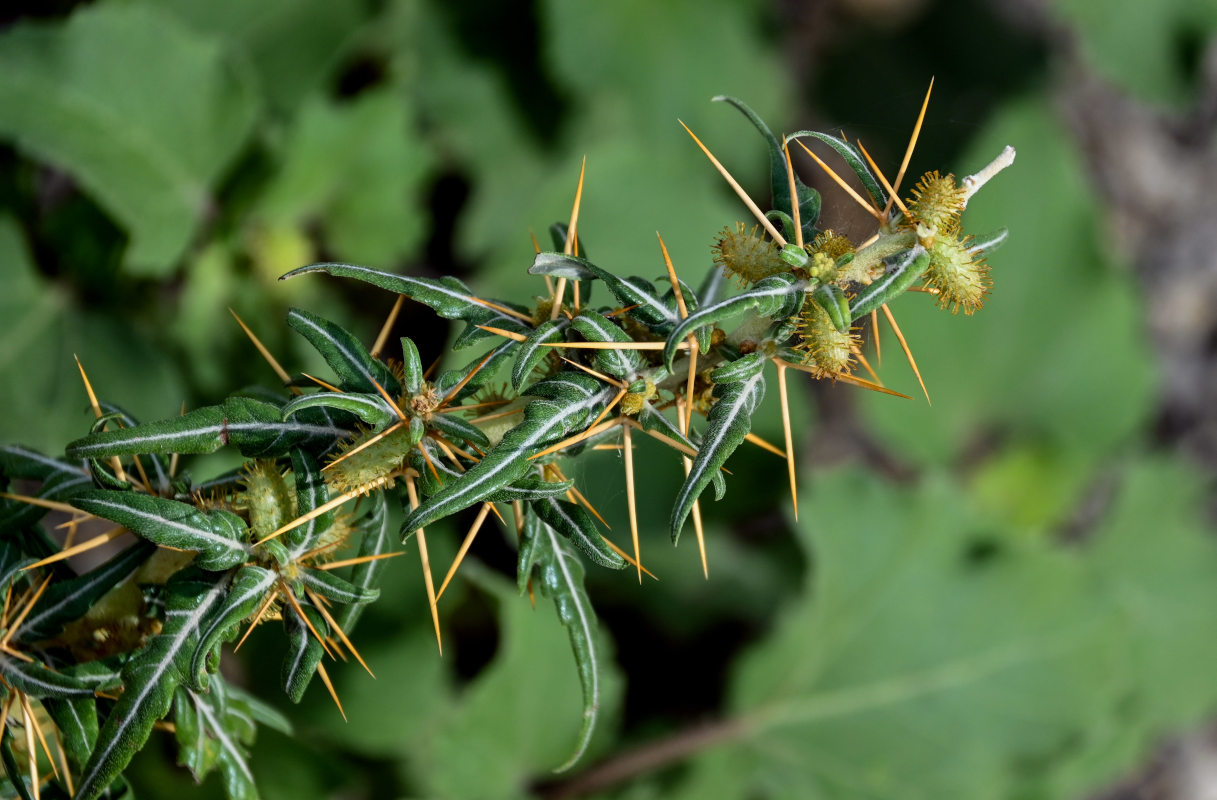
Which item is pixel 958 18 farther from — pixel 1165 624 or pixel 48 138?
pixel 48 138

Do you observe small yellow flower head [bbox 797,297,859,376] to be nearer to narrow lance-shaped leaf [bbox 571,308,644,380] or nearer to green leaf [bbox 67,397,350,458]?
narrow lance-shaped leaf [bbox 571,308,644,380]

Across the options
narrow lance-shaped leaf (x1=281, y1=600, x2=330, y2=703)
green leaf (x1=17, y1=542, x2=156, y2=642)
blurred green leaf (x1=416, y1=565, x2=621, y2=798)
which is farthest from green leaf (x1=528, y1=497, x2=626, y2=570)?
blurred green leaf (x1=416, y1=565, x2=621, y2=798)

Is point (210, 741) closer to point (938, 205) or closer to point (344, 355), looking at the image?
point (344, 355)

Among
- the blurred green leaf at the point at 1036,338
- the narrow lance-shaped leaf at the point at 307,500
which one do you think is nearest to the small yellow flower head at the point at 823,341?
the narrow lance-shaped leaf at the point at 307,500

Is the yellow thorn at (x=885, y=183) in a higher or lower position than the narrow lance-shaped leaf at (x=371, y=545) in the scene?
higher

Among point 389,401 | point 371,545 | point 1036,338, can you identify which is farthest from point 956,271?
point 1036,338

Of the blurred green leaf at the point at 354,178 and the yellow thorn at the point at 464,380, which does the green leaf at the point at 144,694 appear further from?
the blurred green leaf at the point at 354,178
